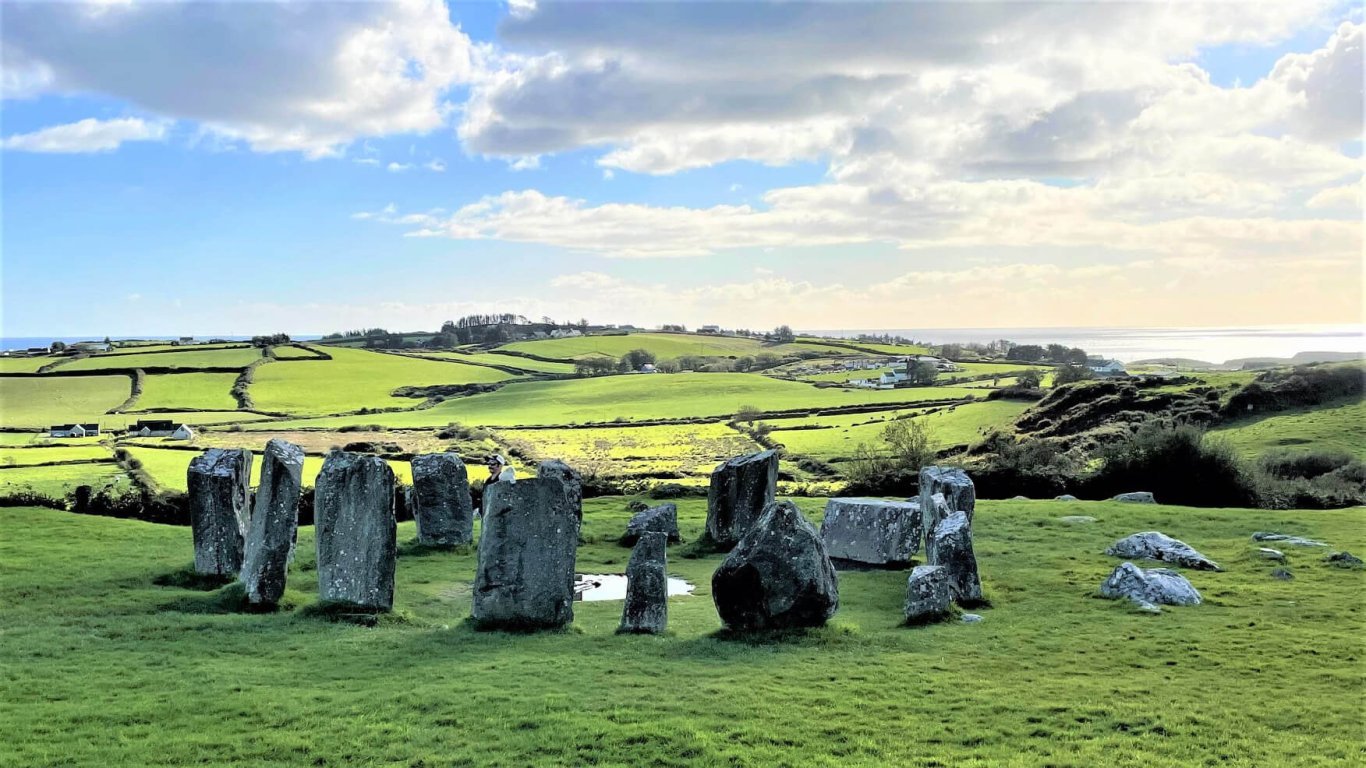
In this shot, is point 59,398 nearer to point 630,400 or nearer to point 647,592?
point 630,400

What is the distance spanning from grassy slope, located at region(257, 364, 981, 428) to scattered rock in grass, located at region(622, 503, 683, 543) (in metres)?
53.3

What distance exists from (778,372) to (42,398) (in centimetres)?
8567

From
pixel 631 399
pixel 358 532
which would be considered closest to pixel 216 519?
pixel 358 532

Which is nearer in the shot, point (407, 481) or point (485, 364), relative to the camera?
point (407, 481)

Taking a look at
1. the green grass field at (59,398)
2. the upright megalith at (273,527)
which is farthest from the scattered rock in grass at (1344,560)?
the green grass field at (59,398)

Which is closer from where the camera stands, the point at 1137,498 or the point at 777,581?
the point at 777,581

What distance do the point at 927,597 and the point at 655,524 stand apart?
40.9 feet

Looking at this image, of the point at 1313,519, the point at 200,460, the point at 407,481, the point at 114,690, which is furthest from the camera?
the point at 407,481

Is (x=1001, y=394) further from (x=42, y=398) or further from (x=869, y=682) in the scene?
(x=42, y=398)

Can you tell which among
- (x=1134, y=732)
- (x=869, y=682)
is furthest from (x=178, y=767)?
(x=1134, y=732)

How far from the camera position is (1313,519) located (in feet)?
108

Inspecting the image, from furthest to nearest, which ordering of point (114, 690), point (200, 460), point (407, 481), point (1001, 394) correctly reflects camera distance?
point (1001, 394) < point (407, 481) < point (200, 460) < point (114, 690)

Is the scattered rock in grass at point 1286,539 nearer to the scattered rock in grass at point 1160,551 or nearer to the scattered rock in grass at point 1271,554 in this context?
the scattered rock in grass at point 1271,554

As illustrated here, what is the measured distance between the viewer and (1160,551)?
26.8 meters
